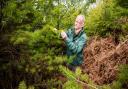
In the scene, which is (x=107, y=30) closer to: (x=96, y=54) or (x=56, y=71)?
(x=96, y=54)

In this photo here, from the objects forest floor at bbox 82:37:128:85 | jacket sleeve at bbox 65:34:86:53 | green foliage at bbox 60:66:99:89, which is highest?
green foliage at bbox 60:66:99:89

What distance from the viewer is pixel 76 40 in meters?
5.77

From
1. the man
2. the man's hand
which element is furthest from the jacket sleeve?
the man's hand

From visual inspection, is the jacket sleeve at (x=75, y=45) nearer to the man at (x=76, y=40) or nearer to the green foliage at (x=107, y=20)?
the man at (x=76, y=40)

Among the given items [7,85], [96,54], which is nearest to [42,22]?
[7,85]

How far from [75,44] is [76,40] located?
9 cm

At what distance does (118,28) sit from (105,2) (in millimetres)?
614

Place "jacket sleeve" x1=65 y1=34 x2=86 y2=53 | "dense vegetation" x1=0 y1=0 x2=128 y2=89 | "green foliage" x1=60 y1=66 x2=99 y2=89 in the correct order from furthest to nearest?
"jacket sleeve" x1=65 y1=34 x2=86 y2=53 < "dense vegetation" x1=0 y1=0 x2=128 y2=89 < "green foliage" x1=60 y1=66 x2=99 y2=89

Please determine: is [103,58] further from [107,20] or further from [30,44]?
[30,44]

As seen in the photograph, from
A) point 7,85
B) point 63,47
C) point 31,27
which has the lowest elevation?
point 7,85

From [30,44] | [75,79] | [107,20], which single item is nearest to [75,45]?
[30,44]

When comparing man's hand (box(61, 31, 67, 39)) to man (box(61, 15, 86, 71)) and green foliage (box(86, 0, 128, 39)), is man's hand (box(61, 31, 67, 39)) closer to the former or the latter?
man (box(61, 15, 86, 71))

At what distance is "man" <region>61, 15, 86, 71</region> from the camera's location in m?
5.66

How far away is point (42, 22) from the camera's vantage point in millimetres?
5215
